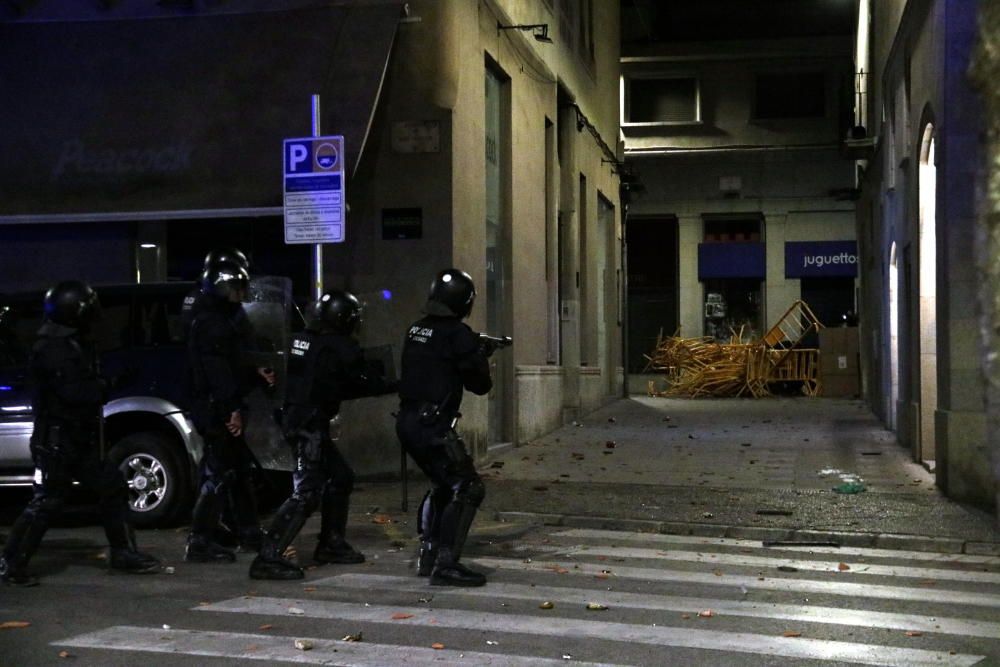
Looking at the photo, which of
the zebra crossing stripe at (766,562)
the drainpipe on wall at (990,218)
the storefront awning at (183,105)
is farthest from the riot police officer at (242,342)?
the drainpipe on wall at (990,218)

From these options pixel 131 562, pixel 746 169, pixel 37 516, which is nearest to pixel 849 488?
pixel 131 562

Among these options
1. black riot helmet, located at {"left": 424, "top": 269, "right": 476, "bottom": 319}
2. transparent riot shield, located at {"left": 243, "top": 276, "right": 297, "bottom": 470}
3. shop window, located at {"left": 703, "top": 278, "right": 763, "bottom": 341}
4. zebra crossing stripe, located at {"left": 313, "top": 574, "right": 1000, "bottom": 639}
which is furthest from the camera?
shop window, located at {"left": 703, "top": 278, "right": 763, "bottom": 341}

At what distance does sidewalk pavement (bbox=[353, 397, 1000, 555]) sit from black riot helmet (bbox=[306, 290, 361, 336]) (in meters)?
2.83

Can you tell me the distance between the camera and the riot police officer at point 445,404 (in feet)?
26.2

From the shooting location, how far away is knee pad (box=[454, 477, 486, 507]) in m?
8.03

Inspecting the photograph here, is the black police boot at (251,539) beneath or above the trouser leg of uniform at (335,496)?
beneath

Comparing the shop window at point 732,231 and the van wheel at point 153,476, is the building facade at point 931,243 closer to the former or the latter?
the van wheel at point 153,476

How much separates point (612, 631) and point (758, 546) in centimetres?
366

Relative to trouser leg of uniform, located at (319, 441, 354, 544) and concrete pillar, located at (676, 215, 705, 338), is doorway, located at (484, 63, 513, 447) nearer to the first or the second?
trouser leg of uniform, located at (319, 441, 354, 544)

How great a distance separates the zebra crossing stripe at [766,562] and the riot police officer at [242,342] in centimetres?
209

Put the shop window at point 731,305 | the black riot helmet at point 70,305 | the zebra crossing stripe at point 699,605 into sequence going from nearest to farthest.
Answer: the zebra crossing stripe at point 699,605 < the black riot helmet at point 70,305 < the shop window at point 731,305

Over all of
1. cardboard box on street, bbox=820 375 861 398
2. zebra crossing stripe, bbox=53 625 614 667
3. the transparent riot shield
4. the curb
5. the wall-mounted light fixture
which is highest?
the wall-mounted light fixture

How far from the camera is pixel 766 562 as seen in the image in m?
9.20

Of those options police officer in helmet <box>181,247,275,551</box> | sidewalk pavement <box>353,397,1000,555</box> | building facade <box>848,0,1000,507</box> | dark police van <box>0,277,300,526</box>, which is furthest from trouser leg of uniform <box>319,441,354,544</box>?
building facade <box>848,0,1000,507</box>
